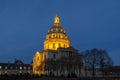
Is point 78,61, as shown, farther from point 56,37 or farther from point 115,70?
point 56,37

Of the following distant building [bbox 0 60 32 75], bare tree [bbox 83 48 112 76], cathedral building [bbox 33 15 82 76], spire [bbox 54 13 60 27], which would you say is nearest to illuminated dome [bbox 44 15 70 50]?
cathedral building [bbox 33 15 82 76]

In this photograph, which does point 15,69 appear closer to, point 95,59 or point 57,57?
point 57,57

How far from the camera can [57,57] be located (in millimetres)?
133500

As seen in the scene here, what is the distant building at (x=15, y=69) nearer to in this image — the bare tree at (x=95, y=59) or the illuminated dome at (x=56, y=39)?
the illuminated dome at (x=56, y=39)

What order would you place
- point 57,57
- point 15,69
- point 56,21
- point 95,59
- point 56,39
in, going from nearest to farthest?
point 95,59 → point 57,57 → point 56,39 → point 15,69 → point 56,21

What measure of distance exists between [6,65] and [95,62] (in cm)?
6725

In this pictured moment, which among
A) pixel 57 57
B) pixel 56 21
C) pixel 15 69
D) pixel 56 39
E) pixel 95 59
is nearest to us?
pixel 95 59

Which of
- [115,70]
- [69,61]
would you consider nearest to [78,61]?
[69,61]

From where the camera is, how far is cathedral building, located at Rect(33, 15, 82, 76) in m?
113

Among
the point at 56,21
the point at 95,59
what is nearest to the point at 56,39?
the point at 56,21

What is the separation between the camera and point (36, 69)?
137250mm

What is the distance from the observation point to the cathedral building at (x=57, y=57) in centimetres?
11312

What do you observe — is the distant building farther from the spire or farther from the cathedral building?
the spire

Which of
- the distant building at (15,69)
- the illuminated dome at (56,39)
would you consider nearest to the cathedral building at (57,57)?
the illuminated dome at (56,39)
